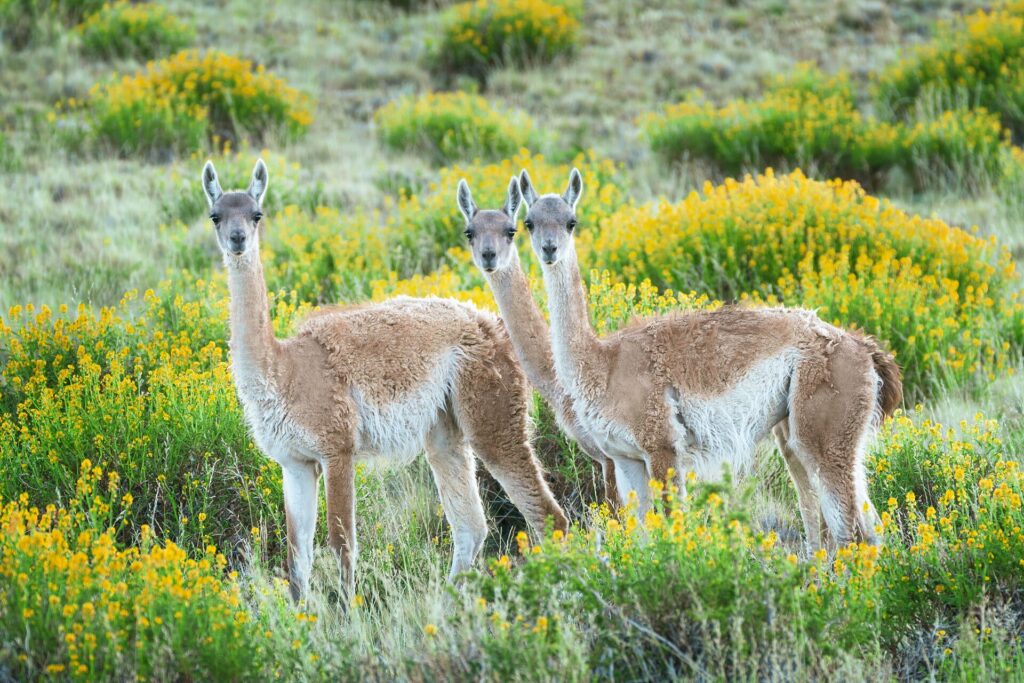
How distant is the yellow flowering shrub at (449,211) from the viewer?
11.5 meters

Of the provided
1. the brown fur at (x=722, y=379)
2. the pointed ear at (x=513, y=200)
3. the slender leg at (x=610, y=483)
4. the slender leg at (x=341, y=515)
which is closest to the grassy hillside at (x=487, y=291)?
the slender leg at (x=341, y=515)

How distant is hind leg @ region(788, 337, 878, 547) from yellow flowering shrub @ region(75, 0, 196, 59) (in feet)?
50.6

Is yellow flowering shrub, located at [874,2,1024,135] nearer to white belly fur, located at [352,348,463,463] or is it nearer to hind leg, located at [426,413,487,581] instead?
hind leg, located at [426,413,487,581]

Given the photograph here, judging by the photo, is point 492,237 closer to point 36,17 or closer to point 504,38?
point 504,38

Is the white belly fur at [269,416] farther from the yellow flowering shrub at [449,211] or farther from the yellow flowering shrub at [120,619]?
the yellow flowering shrub at [449,211]

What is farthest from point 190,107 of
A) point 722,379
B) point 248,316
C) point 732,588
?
point 732,588

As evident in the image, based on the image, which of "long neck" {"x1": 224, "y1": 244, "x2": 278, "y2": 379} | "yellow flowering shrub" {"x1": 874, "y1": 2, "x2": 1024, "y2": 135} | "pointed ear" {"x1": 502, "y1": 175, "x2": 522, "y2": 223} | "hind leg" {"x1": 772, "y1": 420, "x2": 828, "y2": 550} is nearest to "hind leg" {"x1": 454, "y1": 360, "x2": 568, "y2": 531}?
"pointed ear" {"x1": 502, "y1": 175, "x2": 522, "y2": 223}

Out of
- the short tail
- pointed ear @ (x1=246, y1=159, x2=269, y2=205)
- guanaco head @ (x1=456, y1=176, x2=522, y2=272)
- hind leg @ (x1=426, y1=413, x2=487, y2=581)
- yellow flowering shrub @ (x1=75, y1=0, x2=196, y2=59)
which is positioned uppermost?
yellow flowering shrub @ (x1=75, y1=0, x2=196, y2=59)

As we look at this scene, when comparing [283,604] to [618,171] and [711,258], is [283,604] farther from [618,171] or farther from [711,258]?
[618,171]

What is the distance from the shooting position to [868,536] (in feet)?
19.0

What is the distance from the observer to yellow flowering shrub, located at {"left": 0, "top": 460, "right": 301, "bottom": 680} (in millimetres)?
4500

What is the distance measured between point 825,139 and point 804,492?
910 cm

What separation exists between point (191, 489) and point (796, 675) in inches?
145

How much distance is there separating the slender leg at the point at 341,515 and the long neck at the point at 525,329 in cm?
105
